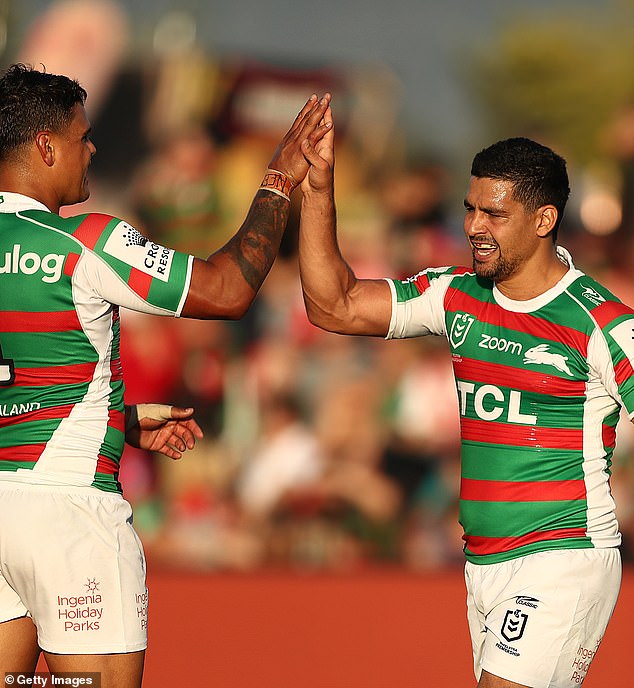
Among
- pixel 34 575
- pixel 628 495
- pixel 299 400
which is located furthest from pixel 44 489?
pixel 628 495

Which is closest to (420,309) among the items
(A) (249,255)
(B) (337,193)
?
(A) (249,255)

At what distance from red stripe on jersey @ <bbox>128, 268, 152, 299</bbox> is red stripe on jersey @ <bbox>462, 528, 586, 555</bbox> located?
4.37 feet

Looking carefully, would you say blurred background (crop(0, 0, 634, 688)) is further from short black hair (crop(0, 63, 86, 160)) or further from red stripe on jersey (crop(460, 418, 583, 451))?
short black hair (crop(0, 63, 86, 160))

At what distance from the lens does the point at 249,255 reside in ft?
11.0

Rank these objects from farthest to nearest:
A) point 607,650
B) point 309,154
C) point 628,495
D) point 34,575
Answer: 1. point 628,495
2. point 607,650
3. point 309,154
4. point 34,575

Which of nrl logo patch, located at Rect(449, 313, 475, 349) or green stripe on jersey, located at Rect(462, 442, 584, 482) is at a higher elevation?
nrl logo patch, located at Rect(449, 313, 475, 349)

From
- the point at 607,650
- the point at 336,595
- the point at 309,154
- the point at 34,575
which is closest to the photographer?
the point at 34,575

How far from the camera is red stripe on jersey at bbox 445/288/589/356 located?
3.60 m

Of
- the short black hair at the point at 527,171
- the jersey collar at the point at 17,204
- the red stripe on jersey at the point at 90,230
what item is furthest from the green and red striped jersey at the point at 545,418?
the jersey collar at the point at 17,204

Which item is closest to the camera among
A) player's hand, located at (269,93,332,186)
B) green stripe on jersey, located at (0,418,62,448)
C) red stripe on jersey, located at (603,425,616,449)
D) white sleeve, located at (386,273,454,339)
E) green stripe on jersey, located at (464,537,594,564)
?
green stripe on jersey, located at (0,418,62,448)

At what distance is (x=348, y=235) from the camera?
26.7 feet

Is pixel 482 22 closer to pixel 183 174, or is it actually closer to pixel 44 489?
pixel 183 174

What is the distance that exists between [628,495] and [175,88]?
4116 mm

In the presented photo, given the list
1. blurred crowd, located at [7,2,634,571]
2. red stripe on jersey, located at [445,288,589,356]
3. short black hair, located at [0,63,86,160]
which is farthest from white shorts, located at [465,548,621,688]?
blurred crowd, located at [7,2,634,571]
